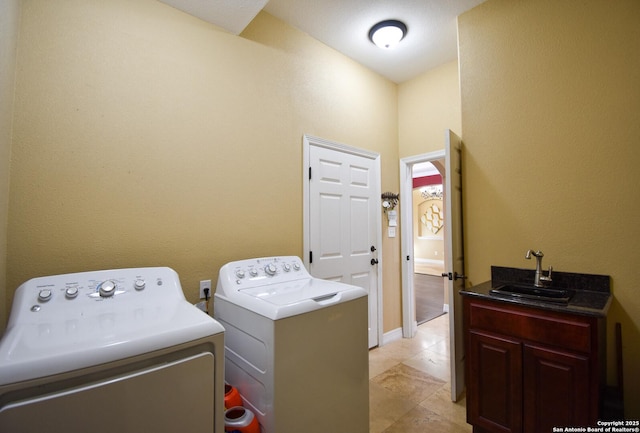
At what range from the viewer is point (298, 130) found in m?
2.52

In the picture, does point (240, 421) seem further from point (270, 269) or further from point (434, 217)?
point (434, 217)

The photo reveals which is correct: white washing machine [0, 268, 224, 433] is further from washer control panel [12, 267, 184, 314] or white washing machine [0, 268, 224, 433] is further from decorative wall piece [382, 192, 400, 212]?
decorative wall piece [382, 192, 400, 212]

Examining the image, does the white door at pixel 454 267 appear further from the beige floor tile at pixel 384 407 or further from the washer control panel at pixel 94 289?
the washer control panel at pixel 94 289

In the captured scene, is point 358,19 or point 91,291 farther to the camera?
point 358,19

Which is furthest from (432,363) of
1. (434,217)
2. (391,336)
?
(434,217)

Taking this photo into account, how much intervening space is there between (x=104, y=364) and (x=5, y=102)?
1.29 metres

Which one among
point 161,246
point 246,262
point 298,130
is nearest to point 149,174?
point 161,246

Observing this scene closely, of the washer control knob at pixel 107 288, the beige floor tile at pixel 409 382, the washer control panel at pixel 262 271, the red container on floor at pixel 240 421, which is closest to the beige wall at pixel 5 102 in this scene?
the washer control knob at pixel 107 288

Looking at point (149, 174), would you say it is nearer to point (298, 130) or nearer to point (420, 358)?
point (298, 130)

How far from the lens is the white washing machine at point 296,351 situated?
1.34 m

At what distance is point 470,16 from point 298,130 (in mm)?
1706

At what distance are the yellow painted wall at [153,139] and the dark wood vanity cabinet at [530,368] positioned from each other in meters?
1.50

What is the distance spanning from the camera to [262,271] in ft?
6.40

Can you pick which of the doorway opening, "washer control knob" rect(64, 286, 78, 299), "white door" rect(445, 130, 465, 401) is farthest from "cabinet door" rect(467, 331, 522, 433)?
the doorway opening
